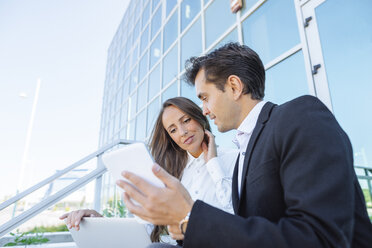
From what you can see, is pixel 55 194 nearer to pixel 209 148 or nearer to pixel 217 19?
pixel 209 148

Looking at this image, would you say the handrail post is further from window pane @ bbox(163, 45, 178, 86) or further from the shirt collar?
window pane @ bbox(163, 45, 178, 86)

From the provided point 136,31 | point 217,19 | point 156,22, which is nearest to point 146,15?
point 136,31

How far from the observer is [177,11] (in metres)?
5.97

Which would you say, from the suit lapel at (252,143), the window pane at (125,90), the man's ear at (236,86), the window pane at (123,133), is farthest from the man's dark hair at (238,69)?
the window pane at (125,90)

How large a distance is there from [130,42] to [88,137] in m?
7.76

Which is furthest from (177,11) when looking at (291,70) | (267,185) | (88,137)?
(88,137)

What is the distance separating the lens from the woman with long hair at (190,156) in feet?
5.22

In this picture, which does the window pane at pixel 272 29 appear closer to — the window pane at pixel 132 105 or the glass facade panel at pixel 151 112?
the glass facade panel at pixel 151 112

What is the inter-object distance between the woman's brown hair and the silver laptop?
2.38ft

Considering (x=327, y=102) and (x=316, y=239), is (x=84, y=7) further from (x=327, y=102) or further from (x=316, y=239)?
(x=316, y=239)

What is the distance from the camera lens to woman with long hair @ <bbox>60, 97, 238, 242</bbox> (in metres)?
1.59

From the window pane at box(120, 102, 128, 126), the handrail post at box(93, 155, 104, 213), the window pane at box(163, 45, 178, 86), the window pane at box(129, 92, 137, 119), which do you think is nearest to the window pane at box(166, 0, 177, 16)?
the window pane at box(163, 45, 178, 86)

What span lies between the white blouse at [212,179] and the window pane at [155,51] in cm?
542

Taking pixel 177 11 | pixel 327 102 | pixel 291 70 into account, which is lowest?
pixel 327 102
